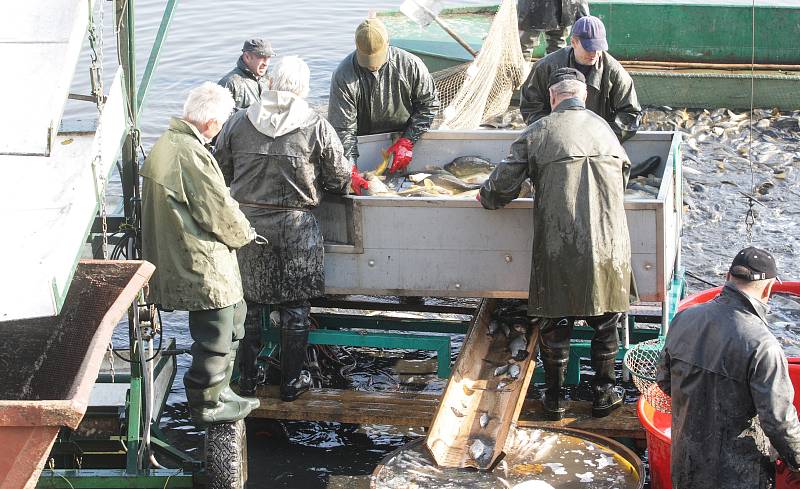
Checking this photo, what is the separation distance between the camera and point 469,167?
732 cm

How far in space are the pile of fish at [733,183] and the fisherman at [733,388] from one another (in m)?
4.54

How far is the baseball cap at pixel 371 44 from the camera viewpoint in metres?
6.94

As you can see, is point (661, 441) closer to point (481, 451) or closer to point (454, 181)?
point (481, 451)

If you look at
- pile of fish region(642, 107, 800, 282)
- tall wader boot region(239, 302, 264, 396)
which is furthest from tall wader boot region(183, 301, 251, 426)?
pile of fish region(642, 107, 800, 282)

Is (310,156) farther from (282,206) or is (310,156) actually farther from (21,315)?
(21,315)

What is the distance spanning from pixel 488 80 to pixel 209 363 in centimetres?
571

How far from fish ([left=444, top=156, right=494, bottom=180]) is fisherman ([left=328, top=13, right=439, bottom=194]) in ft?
1.04

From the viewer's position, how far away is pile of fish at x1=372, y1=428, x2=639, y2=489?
5.36 m

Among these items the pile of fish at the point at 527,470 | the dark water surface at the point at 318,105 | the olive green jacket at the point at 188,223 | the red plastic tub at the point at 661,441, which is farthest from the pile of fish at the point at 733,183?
the olive green jacket at the point at 188,223

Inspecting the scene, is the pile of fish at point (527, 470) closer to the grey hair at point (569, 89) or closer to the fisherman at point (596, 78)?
the grey hair at point (569, 89)

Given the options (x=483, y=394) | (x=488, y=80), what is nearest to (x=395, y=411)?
(x=483, y=394)

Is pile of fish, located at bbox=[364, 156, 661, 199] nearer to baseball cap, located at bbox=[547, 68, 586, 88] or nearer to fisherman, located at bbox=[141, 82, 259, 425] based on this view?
baseball cap, located at bbox=[547, 68, 586, 88]

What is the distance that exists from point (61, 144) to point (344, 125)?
219 centimetres

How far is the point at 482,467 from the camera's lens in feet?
18.1
